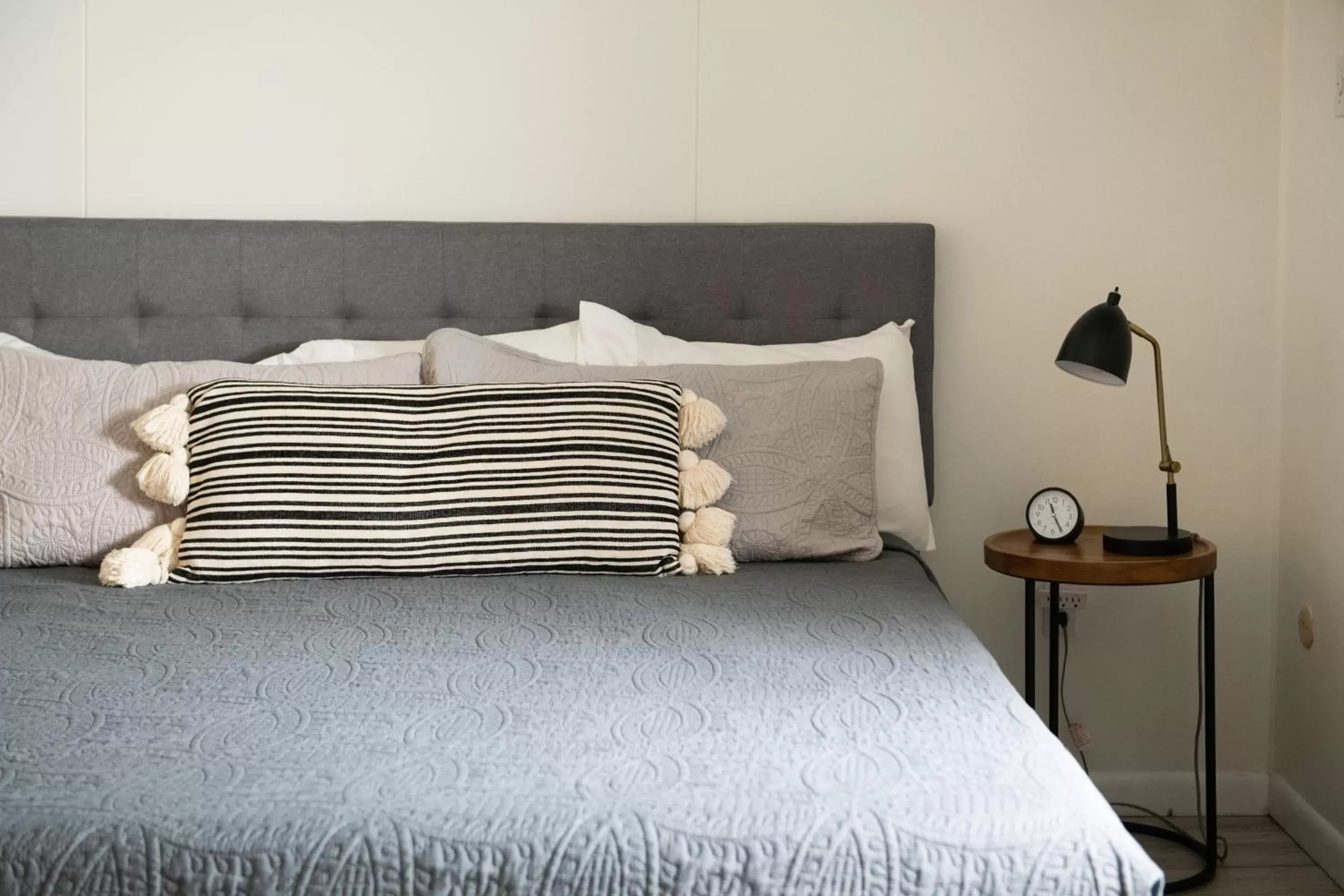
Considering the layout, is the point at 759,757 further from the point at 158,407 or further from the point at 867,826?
the point at 158,407

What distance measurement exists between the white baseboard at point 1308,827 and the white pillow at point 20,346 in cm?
266

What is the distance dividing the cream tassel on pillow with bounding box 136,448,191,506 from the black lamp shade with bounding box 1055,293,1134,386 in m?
1.57

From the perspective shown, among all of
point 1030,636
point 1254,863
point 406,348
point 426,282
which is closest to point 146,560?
point 406,348

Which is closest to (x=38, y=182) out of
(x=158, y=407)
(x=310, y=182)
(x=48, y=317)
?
(x=48, y=317)

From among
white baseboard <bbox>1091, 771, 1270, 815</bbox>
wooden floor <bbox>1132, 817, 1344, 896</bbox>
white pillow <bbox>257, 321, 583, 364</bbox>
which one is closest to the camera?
wooden floor <bbox>1132, 817, 1344, 896</bbox>

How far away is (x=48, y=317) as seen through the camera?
2.47 m

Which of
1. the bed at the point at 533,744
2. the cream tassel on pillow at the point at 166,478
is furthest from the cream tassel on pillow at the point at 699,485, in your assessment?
the cream tassel on pillow at the point at 166,478

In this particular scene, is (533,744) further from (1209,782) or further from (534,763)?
(1209,782)

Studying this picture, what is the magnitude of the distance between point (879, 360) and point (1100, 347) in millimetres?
409

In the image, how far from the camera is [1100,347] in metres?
2.11

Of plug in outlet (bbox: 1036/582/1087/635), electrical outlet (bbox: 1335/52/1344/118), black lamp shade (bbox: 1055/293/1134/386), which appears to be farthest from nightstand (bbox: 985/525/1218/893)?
electrical outlet (bbox: 1335/52/1344/118)

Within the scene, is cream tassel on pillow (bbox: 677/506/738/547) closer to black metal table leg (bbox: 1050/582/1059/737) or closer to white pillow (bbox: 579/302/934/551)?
white pillow (bbox: 579/302/934/551)

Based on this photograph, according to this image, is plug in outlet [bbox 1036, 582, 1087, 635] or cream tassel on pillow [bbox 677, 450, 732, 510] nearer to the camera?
cream tassel on pillow [bbox 677, 450, 732, 510]

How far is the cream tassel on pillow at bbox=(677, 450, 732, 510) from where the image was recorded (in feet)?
A: 6.70
